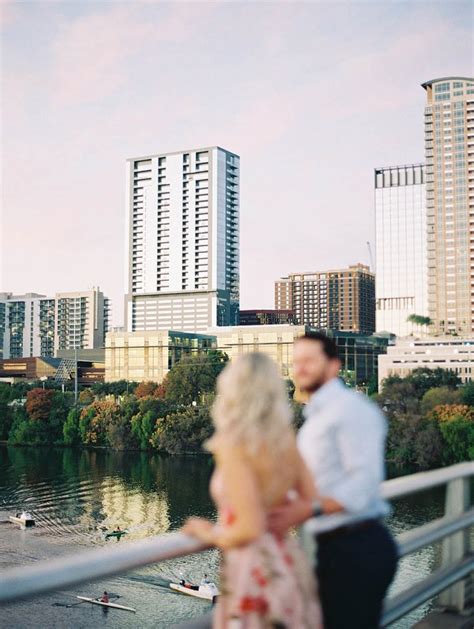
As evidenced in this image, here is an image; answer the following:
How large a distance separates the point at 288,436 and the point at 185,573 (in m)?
28.9

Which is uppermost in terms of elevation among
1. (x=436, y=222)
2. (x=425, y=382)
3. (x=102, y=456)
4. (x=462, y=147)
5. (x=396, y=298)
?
(x=462, y=147)

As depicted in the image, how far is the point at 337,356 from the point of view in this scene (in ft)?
10.9

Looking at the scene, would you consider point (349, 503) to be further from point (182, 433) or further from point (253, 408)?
point (182, 433)

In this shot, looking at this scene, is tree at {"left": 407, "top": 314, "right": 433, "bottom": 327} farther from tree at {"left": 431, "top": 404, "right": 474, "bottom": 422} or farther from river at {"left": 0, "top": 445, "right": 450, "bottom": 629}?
river at {"left": 0, "top": 445, "right": 450, "bottom": 629}

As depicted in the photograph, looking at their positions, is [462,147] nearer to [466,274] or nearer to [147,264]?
[466,274]

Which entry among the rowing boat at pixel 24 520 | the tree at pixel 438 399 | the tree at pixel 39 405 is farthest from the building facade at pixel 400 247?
Result: the rowing boat at pixel 24 520

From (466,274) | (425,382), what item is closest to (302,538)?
(425,382)

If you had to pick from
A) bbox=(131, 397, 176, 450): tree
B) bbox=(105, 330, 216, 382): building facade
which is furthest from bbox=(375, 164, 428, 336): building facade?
bbox=(131, 397, 176, 450): tree

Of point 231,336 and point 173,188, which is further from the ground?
point 173,188

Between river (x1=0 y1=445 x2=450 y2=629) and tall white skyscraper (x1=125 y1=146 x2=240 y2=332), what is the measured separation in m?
95.8

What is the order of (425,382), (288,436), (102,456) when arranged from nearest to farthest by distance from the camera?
(288,436)
(102,456)
(425,382)

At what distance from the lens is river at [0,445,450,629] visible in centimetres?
2573

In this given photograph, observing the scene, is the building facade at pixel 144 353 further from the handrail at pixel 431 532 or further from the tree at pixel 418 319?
the handrail at pixel 431 532

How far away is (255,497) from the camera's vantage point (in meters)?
2.45
